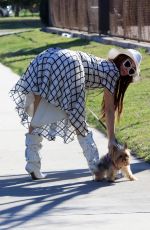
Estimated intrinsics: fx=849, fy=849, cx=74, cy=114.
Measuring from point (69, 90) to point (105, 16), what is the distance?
67.5 feet

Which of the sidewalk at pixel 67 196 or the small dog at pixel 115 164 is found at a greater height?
the small dog at pixel 115 164

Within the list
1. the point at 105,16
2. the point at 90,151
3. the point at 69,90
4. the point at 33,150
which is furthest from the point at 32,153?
the point at 105,16

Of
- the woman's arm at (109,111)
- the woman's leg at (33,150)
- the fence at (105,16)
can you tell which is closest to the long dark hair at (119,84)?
the woman's arm at (109,111)

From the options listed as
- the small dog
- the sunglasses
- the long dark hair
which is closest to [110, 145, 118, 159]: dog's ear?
the small dog

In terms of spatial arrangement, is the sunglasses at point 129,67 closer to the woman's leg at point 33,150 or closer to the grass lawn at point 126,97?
the woman's leg at point 33,150

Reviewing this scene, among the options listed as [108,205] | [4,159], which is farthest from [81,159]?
Answer: [108,205]

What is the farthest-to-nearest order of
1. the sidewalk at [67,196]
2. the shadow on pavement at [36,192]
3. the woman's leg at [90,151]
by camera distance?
the woman's leg at [90,151] < the shadow on pavement at [36,192] < the sidewalk at [67,196]

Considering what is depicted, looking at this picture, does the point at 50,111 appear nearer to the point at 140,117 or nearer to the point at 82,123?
the point at 82,123

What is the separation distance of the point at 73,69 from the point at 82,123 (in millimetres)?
527

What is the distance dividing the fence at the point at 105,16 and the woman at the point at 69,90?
15.0 metres

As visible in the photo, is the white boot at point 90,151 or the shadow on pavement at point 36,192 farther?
the white boot at point 90,151

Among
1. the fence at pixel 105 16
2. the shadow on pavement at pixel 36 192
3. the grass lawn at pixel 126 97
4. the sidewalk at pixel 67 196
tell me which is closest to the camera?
the sidewalk at pixel 67 196

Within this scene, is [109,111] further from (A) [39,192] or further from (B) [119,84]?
(A) [39,192]

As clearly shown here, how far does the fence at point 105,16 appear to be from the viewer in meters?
23.8
